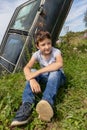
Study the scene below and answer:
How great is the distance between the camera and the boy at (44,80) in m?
5.05

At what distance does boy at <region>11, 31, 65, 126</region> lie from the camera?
5055 millimetres

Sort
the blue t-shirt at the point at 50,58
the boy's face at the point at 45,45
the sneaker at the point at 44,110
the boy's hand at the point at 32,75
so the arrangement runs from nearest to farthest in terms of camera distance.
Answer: the sneaker at the point at 44,110
the boy's hand at the point at 32,75
the boy's face at the point at 45,45
the blue t-shirt at the point at 50,58

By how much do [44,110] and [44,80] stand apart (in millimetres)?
969

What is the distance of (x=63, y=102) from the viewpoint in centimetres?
566

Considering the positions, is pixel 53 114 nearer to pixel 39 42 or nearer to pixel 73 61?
pixel 39 42

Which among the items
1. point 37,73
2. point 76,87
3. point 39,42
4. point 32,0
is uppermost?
point 32,0

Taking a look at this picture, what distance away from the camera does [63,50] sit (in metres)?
8.54

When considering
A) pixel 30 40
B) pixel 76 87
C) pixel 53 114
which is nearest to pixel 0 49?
pixel 30 40

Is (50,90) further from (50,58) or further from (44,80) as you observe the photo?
(50,58)

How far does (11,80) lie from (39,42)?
1.43 m

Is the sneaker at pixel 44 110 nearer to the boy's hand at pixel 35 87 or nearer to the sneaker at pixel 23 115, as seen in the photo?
the sneaker at pixel 23 115

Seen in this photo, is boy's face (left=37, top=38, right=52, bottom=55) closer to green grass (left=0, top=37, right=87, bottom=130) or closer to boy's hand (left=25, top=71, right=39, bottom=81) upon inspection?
boy's hand (left=25, top=71, right=39, bottom=81)

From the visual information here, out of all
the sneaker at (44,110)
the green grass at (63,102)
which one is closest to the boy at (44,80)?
the sneaker at (44,110)

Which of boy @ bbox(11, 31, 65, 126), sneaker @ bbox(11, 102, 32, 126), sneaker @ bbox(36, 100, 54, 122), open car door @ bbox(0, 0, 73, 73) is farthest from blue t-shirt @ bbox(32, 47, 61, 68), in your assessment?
open car door @ bbox(0, 0, 73, 73)
